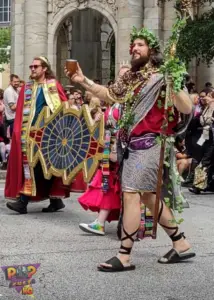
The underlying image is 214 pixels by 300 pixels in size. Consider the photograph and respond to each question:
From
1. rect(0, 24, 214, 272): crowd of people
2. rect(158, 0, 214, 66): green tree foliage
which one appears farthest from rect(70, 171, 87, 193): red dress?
rect(158, 0, 214, 66): green tree foliage

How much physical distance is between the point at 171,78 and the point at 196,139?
8445 mm

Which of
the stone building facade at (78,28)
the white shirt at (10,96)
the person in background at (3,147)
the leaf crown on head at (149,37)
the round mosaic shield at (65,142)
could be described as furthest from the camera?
the stone building facade at (78,28)

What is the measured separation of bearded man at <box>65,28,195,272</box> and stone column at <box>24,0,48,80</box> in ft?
65.9

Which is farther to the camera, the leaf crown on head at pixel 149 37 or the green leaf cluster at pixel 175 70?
the leaf crown on head at pixel 149 37

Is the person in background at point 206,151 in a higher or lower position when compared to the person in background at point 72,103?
lower

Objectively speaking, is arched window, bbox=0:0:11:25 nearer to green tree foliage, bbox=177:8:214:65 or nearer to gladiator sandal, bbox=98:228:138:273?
green tree foliage, bbox=177:8:214:65

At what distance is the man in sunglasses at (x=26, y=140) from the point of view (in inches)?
374

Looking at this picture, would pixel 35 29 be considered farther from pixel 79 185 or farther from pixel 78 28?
pixel 79 185

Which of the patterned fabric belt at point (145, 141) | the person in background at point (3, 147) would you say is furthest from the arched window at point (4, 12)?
the patterned fabric belt at point (145, 141)

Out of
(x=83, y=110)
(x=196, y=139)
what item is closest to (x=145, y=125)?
(x=83, y=110)

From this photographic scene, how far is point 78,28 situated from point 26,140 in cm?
2122

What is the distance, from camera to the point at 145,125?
20.5ft

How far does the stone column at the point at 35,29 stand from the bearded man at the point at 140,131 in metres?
20.1

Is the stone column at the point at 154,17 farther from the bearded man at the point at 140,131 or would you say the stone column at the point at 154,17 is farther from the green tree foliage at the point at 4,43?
the green tree foliage at the point at 4,43
